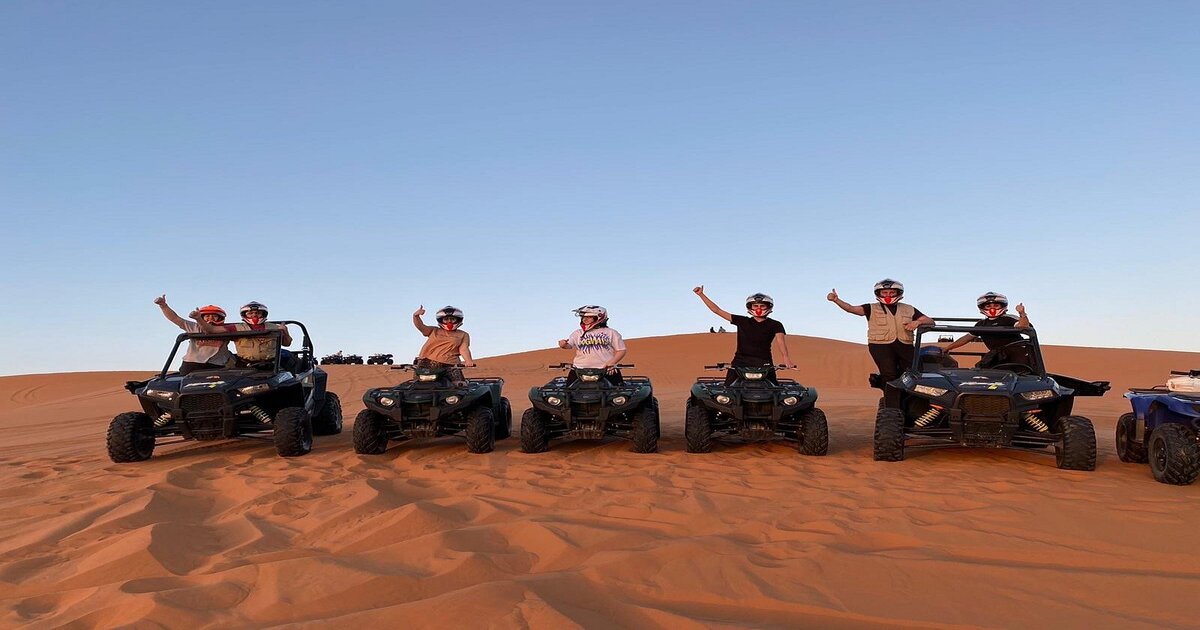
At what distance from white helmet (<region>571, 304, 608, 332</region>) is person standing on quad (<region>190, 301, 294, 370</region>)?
403 centimetres

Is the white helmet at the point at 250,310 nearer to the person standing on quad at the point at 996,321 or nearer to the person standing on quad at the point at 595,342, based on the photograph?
the person standing on quad at the point at 595,342

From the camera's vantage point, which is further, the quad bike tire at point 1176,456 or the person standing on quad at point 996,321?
the person standing on quad at point 996,321

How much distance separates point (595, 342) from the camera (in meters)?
11.1

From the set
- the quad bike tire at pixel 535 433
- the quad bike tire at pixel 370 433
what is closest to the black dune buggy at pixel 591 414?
the quad bike tire at pixel 535 433

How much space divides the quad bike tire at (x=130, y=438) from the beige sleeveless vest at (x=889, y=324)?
9163mm

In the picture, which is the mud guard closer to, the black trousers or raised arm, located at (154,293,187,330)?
the black trousers

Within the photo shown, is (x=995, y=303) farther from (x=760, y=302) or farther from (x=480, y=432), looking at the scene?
(x=480, y=432)

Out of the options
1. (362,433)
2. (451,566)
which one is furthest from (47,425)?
(451,566)

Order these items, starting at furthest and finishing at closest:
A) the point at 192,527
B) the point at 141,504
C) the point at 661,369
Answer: the point at 661,369, the point at 141,504, the point at 192,527

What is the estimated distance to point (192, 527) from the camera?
5766 mm

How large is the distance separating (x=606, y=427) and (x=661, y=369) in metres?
27.0

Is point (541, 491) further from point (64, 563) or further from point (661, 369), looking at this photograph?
point (661, 369)

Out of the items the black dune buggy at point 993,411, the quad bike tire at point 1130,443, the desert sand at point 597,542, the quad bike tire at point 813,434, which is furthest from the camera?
the quad bike tire at point 813,434

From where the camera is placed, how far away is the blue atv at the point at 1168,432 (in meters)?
7.07
